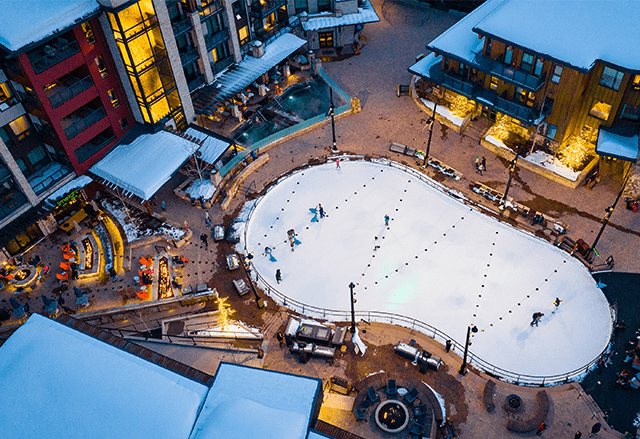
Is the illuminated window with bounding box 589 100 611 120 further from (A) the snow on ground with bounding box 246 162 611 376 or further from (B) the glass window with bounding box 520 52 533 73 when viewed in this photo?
(A) the snow on ground with bounding box 246 162 611 376

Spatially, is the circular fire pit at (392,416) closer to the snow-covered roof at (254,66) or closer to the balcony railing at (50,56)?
the balcony railing at (50,56)

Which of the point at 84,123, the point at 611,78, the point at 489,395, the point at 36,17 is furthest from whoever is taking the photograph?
the point at 611,78

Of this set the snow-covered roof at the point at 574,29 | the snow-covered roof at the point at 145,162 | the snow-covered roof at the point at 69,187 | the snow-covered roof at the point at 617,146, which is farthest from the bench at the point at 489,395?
the snow-covered roof at the point at 69,187

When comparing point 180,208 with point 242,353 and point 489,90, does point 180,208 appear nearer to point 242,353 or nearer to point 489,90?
point 242,353

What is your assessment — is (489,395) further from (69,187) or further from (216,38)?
(216,38)

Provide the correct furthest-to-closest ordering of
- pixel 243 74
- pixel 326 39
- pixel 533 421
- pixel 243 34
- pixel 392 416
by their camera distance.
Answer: pixel 326 39
pixel 243 34
pixel 243 74
pixel 533 421
pixel 392 416

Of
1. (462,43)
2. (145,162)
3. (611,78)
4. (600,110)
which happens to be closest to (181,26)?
(145,162)
